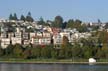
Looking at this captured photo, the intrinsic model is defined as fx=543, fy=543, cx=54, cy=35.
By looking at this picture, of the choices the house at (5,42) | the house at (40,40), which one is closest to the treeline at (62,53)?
the house at (5,42)

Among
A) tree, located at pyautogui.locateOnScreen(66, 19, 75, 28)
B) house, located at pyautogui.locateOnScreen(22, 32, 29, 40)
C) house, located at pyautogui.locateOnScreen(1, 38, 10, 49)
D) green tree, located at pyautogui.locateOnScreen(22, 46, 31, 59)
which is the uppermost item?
tree, located at pyautogui.locateOnScreen(66, 19, 75, 28)

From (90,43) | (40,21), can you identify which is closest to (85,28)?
(40,21)

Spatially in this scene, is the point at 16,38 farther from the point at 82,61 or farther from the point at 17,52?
the point at 82,61

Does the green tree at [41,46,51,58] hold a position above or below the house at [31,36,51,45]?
below

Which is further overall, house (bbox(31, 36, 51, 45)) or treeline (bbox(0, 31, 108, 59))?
house (bbox(31, 36, 51, 45))

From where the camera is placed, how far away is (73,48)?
91625 mm

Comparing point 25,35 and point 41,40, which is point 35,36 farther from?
point 25,35

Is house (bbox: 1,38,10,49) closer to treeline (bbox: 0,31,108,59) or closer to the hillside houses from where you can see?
the hillside houses

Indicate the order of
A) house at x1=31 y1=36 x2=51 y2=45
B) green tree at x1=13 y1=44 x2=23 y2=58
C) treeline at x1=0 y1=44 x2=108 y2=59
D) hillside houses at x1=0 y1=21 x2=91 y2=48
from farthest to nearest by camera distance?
1. hillside houses at x1=0 y1=21 x2=91 y2=48
2. house at x1=31 y1=36 x2=51 y2=45
3. green tree at x1=13 y1=44 x2=23 y2=58
4. treeline at x1=0 y1=44 x2=108 y2=59

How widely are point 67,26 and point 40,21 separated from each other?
1248 cm

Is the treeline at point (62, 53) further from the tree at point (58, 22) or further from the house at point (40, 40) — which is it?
the tree at point (58, 22)

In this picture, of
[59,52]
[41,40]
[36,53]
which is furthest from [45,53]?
[41,40]

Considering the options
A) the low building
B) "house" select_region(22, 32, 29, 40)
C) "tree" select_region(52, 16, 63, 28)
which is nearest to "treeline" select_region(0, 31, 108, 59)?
the low building

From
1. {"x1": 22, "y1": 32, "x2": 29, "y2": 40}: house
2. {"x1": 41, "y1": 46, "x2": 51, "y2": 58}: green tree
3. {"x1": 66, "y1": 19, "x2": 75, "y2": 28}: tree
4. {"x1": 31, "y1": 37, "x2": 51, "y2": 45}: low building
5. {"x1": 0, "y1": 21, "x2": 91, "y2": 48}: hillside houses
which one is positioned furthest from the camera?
{"x1": 66, "y1": 19, "x2": 75, "y2": 28}: tree
